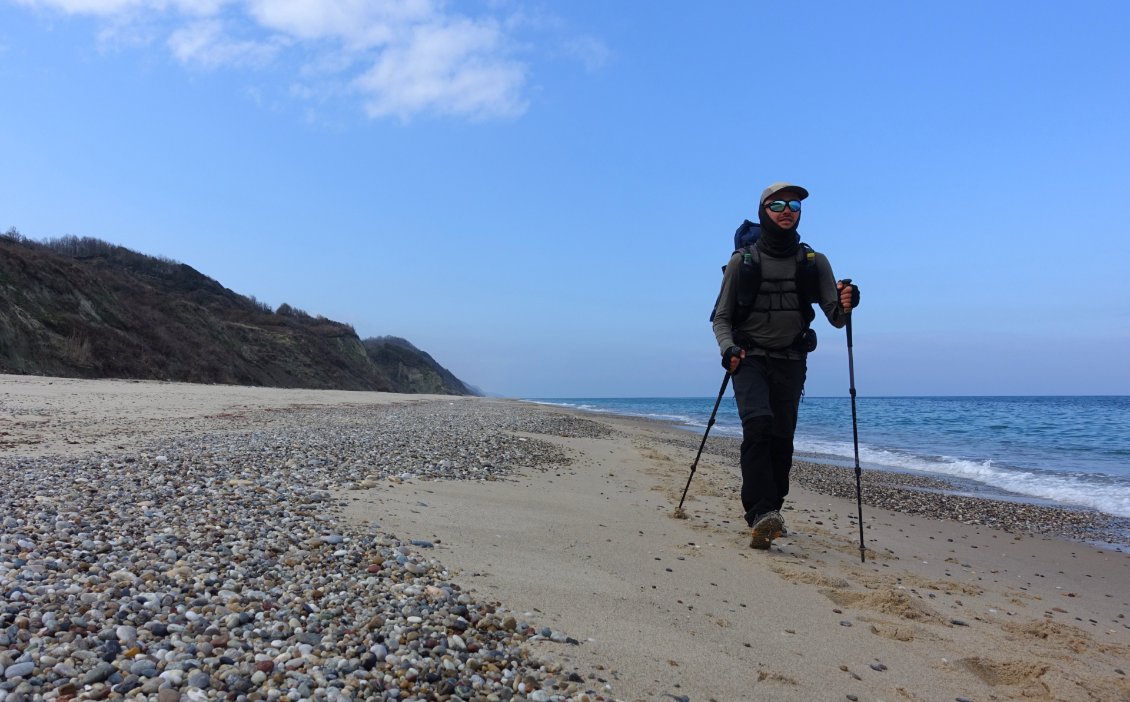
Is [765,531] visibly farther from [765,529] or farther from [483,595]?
[483,595]

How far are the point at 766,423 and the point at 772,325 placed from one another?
0.83 metres

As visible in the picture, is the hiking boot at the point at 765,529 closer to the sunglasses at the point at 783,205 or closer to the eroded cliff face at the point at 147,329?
the sunglasses at the point at 783,205

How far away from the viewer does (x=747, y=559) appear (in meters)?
4.82

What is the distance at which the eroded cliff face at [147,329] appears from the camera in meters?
24.3

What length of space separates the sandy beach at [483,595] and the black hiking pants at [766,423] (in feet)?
1.45

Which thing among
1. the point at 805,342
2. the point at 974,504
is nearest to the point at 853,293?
the point at 805,342

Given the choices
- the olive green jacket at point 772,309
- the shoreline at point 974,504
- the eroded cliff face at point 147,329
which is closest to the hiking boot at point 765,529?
the olive green jacket at point 772,309

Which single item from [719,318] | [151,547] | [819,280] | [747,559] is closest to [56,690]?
[151,547]

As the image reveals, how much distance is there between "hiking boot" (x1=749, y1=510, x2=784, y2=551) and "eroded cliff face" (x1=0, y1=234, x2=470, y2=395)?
25.7 m

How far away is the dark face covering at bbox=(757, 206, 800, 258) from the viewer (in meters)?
5.41

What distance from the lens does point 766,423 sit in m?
5.27

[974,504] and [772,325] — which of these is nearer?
[772,325]

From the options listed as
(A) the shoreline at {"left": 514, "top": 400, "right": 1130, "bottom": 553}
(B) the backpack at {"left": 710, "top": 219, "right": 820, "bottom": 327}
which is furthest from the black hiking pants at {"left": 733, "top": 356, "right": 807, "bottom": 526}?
(A) the shoreline at {"left": 514, "top": 400, "right": 1130, "bottom": 553}

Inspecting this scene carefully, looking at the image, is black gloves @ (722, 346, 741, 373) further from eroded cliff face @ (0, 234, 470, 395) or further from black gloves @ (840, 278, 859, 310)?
eroded cliff face @ (0, 234, 470, 395)
